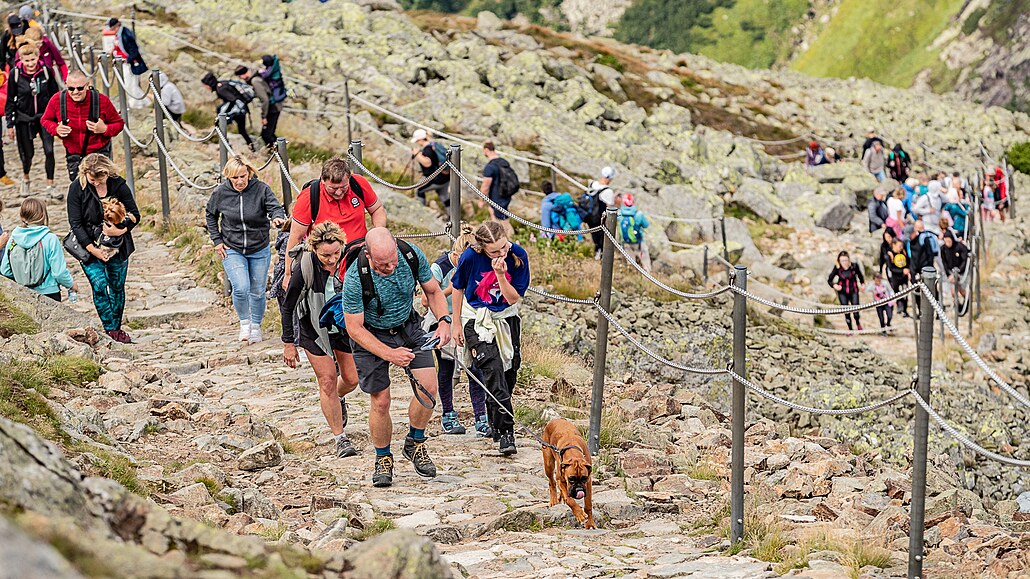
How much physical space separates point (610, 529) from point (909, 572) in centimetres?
195

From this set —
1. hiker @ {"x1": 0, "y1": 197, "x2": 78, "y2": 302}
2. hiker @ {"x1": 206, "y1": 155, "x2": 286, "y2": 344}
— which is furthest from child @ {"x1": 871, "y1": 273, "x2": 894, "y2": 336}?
hiker @ {"x1": 0, "y1": 197, "x2": 78, "y2": 302}

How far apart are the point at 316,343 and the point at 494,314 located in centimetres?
129

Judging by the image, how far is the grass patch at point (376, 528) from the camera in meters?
5.98

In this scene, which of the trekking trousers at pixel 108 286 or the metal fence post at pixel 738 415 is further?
the trekking trousers at pixel 108 286

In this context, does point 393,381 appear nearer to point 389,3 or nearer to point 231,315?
point 231,315

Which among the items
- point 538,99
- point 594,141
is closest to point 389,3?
point 538,99

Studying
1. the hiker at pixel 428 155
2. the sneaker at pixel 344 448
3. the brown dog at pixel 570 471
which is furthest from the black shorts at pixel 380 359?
the hiker at pixel 428 155

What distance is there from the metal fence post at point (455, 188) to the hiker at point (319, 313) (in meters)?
2.09

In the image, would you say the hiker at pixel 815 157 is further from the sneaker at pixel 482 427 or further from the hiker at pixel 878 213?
the sneaker at pixel 482 427

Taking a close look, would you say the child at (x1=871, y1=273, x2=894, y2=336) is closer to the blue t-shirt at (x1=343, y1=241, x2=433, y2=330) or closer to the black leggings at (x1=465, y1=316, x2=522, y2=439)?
the black leggings at (x1=465, y1=316, x2=522, y2=439)

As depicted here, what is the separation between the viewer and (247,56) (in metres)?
24.0

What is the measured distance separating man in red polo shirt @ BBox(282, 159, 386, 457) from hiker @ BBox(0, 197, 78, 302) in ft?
8.11

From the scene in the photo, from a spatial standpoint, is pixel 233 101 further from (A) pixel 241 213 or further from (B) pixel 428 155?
(A) pixel 241 213

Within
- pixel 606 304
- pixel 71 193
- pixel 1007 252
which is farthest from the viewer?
pixel 1007 252
